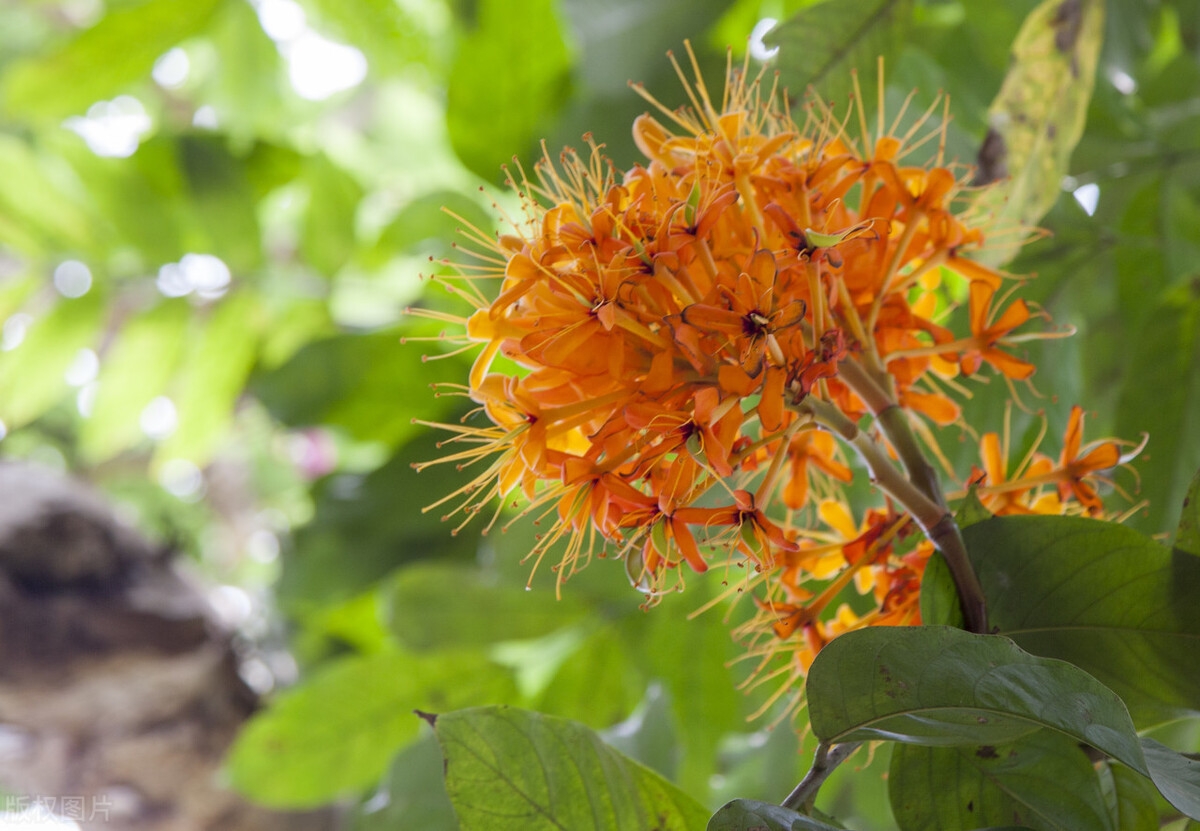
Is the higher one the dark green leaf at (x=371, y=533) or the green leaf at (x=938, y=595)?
the green leaf at (x=938, y=595)

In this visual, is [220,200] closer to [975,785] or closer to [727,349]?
[727,349]

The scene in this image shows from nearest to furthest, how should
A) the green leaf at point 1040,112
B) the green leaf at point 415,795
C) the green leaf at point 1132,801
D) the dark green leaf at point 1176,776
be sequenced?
the dark green leaf at point 1176,776
the green leaf at point 1132,801
the green leaf at point 1040,112
the green leaf at point 415,795

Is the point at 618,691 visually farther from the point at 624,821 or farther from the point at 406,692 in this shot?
the point at 624,821

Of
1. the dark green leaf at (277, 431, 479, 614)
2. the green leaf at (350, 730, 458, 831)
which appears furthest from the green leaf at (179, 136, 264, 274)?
the green leaf at (350, 730, 458, 831)

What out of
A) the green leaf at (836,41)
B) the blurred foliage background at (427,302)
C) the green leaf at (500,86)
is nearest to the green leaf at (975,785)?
the blurred foliage background at (427,302)

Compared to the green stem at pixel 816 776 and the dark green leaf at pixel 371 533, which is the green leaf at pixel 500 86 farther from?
the green stem at pixel 816 776

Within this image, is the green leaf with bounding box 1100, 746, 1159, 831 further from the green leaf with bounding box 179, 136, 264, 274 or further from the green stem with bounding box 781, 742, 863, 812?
the green leaf with bounding box 179, 136, 264, 274

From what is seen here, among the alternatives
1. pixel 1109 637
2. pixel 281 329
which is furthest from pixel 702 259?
pixel 281 329
